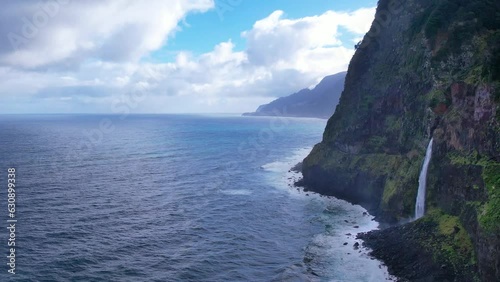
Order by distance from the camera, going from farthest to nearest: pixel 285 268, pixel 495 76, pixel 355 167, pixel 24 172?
1. pixel 24 172
2. pixel 355 167
3. pixel 285 268
4. pixel 495 76

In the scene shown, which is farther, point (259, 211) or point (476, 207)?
point (259, 211)

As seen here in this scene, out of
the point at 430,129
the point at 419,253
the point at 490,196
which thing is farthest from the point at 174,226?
the point at 490,196

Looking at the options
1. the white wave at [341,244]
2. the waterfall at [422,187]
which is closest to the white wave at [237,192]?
the white wave at [341,244]

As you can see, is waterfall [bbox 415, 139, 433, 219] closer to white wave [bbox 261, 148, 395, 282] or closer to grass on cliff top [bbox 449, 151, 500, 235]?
white wave [bbox 261, 148, 395, 282]

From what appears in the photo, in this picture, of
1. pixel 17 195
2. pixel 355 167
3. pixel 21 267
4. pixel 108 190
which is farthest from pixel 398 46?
pixel 17 195

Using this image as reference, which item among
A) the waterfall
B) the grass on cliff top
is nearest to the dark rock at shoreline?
the waterfall

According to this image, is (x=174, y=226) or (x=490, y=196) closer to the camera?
(x=490, y=196)

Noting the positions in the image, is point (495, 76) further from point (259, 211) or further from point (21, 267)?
point (21, 267)

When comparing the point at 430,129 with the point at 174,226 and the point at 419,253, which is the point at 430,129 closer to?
the point at 419,253

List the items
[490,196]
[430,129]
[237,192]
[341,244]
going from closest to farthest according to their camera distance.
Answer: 1. [490,196]
2. [341,244]
3. [430,129]
4. [237,192]
